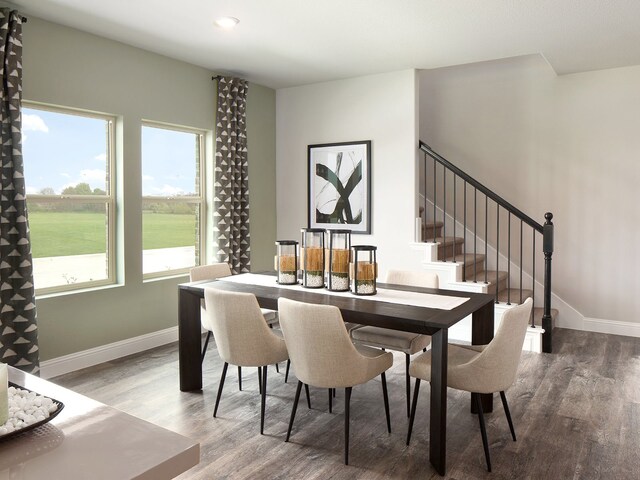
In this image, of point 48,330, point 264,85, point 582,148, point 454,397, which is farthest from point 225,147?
point 582,148

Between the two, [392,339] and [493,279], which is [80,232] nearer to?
[392,339]

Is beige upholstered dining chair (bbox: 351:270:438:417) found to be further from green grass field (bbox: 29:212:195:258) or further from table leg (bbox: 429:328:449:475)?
green grass field (bbox: 29:212:195:258)

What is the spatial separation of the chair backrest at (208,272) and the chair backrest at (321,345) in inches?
56.7

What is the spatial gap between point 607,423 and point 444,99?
13.0 feet

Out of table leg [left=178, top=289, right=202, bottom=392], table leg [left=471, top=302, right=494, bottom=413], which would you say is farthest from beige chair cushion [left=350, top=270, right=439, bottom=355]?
table leg [left=178, top=289, right=202, bottom=392]

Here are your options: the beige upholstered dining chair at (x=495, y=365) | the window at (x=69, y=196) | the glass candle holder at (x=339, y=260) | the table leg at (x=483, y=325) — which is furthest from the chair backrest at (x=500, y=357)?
the window at (x=69, y=196)

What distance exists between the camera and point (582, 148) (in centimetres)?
508

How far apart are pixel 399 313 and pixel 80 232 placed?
9.12 feet

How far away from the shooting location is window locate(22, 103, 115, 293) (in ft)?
12.3

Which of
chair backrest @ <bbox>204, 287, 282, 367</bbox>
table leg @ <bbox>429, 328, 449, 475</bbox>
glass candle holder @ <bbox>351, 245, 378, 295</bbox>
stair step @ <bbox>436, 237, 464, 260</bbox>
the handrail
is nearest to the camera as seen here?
table leg @ <bbox>429, 328, 449, 475</bbox>

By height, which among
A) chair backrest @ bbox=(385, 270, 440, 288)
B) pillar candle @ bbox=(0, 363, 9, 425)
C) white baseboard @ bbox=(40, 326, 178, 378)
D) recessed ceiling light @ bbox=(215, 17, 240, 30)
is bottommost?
white baseboard @ bbox=(40, 326, 178, 378)

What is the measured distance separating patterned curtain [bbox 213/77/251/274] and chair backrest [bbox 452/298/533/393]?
10.2 ft

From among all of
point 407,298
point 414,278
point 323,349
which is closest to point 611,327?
point 414,278

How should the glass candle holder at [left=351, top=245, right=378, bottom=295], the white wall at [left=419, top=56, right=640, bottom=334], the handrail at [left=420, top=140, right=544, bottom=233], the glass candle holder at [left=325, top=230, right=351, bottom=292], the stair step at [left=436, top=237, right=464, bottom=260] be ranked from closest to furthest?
1. the glass candle holder at [left=351, top=245, right=378, bottom=295]
2. the glass candle holder at [left=325, top=230, right=351, bottom=292]
3. the handrail at [left=420, top=140, right=544, bottom=233]
4. the white wall at [left=419, top=56, right=640, bottom=334]
5. the stair step at [left=436, top=237, right=464, bottom=260]
